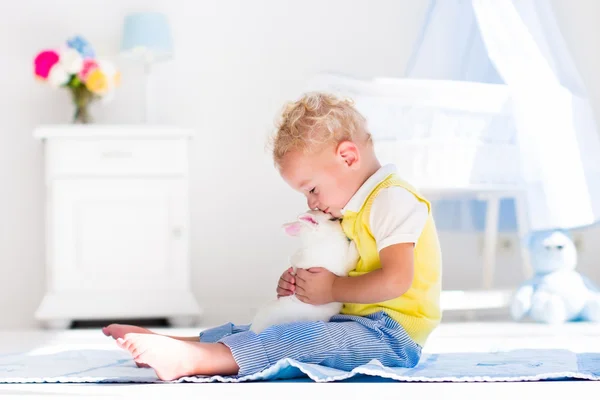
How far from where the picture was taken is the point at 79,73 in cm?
341

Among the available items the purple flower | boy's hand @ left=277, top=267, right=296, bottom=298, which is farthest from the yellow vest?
the purple flower

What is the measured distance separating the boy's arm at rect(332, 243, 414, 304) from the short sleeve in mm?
16

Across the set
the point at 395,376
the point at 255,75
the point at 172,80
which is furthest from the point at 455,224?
the point at 395,376

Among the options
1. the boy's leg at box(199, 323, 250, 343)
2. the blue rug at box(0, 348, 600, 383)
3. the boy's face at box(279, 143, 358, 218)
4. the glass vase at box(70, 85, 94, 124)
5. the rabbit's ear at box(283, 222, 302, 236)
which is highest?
the glass vase at box(70, 85, 94, 124)

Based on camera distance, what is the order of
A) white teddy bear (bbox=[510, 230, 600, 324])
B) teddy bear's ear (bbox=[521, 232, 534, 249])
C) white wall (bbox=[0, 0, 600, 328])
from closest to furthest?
1. white teddy bear (bbox=[510, 230, 600, 324])
2. teddy bear's ear (bbox=[521, 232, 534, 249])
3. white wall (bbox=[0, 0, 600, 328])

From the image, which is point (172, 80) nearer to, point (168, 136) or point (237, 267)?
point (168, 136)

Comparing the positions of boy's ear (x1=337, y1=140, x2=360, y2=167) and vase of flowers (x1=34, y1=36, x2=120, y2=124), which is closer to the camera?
boy's ear (x1=337, y1=140, x2=360, y2=167)

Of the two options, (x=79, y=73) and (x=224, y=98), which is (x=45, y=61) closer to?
(x=79, y=73)

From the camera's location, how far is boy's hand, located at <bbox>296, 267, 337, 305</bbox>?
160 centimetres

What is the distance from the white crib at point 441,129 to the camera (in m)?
2.88

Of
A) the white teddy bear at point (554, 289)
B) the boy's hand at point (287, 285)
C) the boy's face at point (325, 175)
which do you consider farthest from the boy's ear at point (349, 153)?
the white teddy bear at point (554, 289)

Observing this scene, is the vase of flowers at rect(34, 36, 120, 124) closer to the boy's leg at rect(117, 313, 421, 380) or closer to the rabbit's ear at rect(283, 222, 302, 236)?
the rabbit's ear at rect(283, 222, 302, 236)
